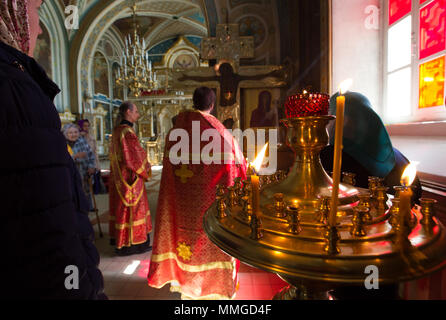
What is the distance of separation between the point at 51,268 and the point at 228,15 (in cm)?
611

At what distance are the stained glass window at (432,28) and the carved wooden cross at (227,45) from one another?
3861mm

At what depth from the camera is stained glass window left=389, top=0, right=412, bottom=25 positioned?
183 centimetres

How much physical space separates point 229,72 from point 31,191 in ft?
16.6

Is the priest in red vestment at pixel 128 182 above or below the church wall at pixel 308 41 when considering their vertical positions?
below

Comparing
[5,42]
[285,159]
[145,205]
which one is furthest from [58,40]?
[5,42]

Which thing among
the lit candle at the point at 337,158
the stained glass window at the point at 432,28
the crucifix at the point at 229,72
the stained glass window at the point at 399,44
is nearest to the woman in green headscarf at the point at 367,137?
the lit candle at the point at 337,158

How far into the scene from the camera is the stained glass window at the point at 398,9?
1.83 m

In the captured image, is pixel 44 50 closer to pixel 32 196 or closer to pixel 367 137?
pixel 32 196

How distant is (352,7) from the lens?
2145 mm

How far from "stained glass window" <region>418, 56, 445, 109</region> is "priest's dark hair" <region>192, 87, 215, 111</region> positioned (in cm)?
150

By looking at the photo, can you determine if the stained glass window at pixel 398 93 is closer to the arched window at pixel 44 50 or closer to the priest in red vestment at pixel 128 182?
the priest in red vestment at pixel 128 182

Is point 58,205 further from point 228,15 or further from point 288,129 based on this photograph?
point 228,15

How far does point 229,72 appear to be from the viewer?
207 inches

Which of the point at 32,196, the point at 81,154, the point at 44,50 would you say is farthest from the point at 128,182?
the point at 44,50
